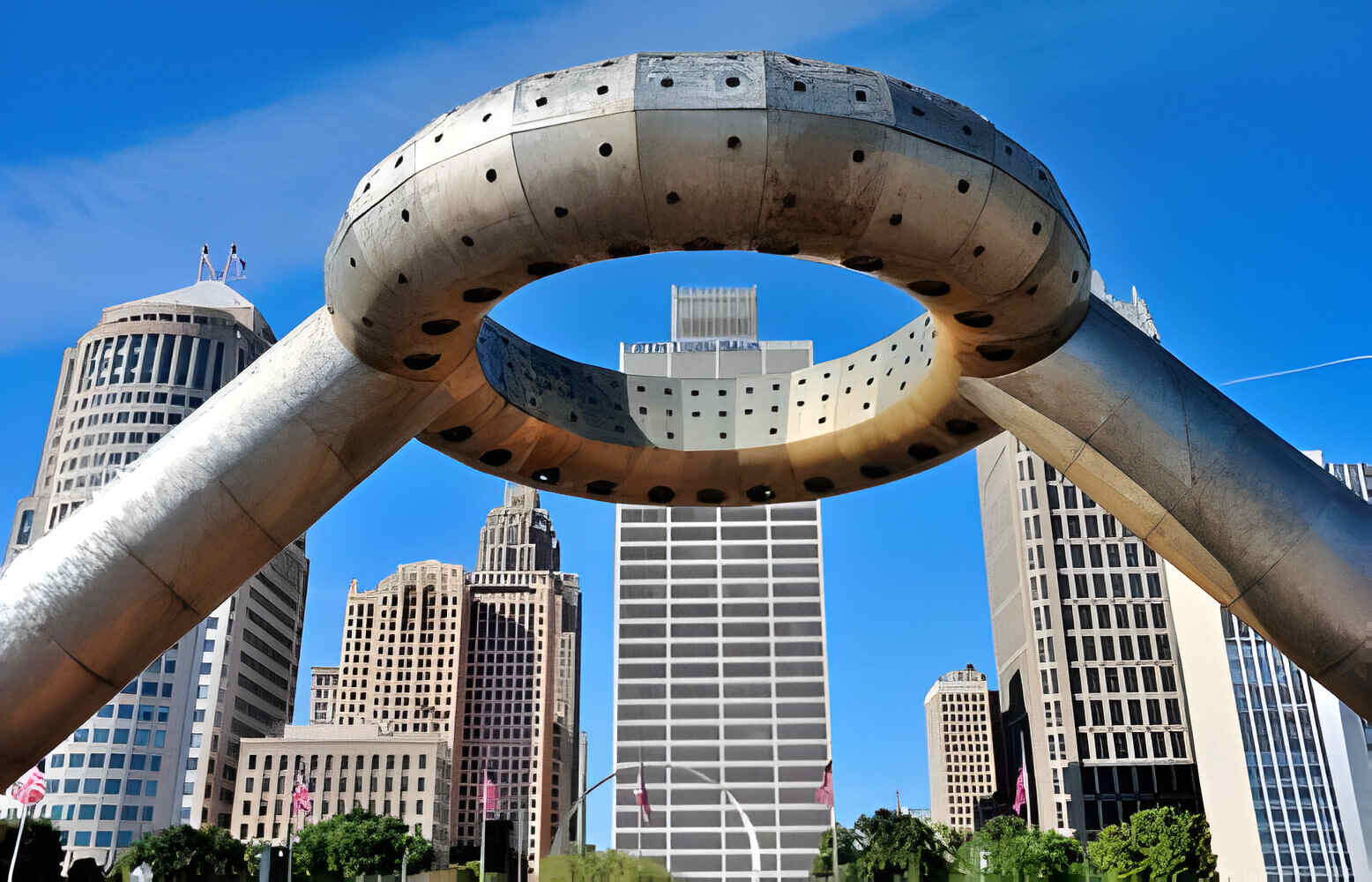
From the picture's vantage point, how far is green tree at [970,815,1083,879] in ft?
253

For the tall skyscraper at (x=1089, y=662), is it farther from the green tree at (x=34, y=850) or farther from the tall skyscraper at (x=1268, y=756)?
the green tree at (x=34, y=850)

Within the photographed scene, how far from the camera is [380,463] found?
21.4 m

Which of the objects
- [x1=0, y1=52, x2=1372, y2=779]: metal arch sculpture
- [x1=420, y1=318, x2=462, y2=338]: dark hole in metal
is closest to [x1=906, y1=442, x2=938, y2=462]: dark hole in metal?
[x1=0, y1=52, x2=1372, y2=779]: metal arch sculpture

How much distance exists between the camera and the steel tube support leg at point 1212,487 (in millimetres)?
18984

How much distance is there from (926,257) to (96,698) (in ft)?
47.7

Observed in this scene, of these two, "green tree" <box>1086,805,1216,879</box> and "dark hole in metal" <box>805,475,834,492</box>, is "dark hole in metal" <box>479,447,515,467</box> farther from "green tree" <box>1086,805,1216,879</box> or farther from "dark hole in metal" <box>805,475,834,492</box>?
"green tree" <box>1086,805,1216,879</box>

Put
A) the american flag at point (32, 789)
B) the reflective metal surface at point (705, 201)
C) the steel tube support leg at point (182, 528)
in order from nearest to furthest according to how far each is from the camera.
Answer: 1. the reflective metal surface at point (705, 201)
2. the steel tube support leg at point (182, 528)
3. the american flag at point (32, 789)

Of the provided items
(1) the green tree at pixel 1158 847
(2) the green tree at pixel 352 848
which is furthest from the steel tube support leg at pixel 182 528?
(2) the green tree at pixel 352 848

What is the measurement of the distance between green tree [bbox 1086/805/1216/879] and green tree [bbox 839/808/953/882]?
34.4 feet

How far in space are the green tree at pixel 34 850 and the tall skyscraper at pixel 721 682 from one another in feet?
229

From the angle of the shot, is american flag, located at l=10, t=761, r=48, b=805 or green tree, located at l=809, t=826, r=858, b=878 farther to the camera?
green tree, located at l=809, t=826, r=858, b=878

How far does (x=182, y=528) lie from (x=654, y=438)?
881 centimetres

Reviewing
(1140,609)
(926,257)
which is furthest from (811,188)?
(1140,609)

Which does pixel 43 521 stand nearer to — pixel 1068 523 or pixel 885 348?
pixel 1068 523
